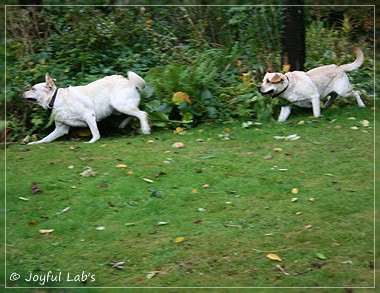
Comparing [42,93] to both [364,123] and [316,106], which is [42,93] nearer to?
[316,106]

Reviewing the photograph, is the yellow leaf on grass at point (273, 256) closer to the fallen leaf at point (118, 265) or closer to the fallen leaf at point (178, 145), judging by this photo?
the fallen leaf at point (118, 265)

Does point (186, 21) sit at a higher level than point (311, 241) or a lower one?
higher

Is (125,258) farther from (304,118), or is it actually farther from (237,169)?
(304,118)

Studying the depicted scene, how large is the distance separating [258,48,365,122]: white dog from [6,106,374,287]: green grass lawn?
0.60 meters

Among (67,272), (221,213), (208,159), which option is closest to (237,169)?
(208,159)

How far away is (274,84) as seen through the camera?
8.26m

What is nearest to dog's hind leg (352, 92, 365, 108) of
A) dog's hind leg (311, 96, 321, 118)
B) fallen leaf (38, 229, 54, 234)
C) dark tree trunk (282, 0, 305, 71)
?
dog's hind leg (311, 96, 321, 118)

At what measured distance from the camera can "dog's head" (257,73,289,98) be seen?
8211 millimetres

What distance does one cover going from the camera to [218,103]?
8.64 meters

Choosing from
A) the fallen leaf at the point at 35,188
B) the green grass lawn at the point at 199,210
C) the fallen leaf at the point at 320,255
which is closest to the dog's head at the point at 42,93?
the green grass lawn at the point at 199,210

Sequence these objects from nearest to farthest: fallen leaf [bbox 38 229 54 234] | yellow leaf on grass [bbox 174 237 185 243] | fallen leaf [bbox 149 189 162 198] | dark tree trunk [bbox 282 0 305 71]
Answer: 1. yellow leaf on grass [bbox 174 237 185 243]
2. fallen leaf [bbox 38 229 54 234]
3. fallen leaf [bbox 149 189 162 198]
4. dark tree trunk [bbox 282 0 305 71]

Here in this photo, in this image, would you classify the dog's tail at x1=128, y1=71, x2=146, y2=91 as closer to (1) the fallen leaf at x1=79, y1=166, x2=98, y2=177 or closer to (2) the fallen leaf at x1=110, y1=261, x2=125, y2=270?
(1) the fallen leaf at x1=79, y1=166, x2=98, y2=177

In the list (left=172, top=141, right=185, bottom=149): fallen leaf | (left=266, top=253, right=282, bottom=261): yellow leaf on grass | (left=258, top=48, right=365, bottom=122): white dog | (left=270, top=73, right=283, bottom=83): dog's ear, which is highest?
(left=270, top=73, right=283, bottom=83): dog's ear

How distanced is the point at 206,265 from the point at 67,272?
1.15 metres
